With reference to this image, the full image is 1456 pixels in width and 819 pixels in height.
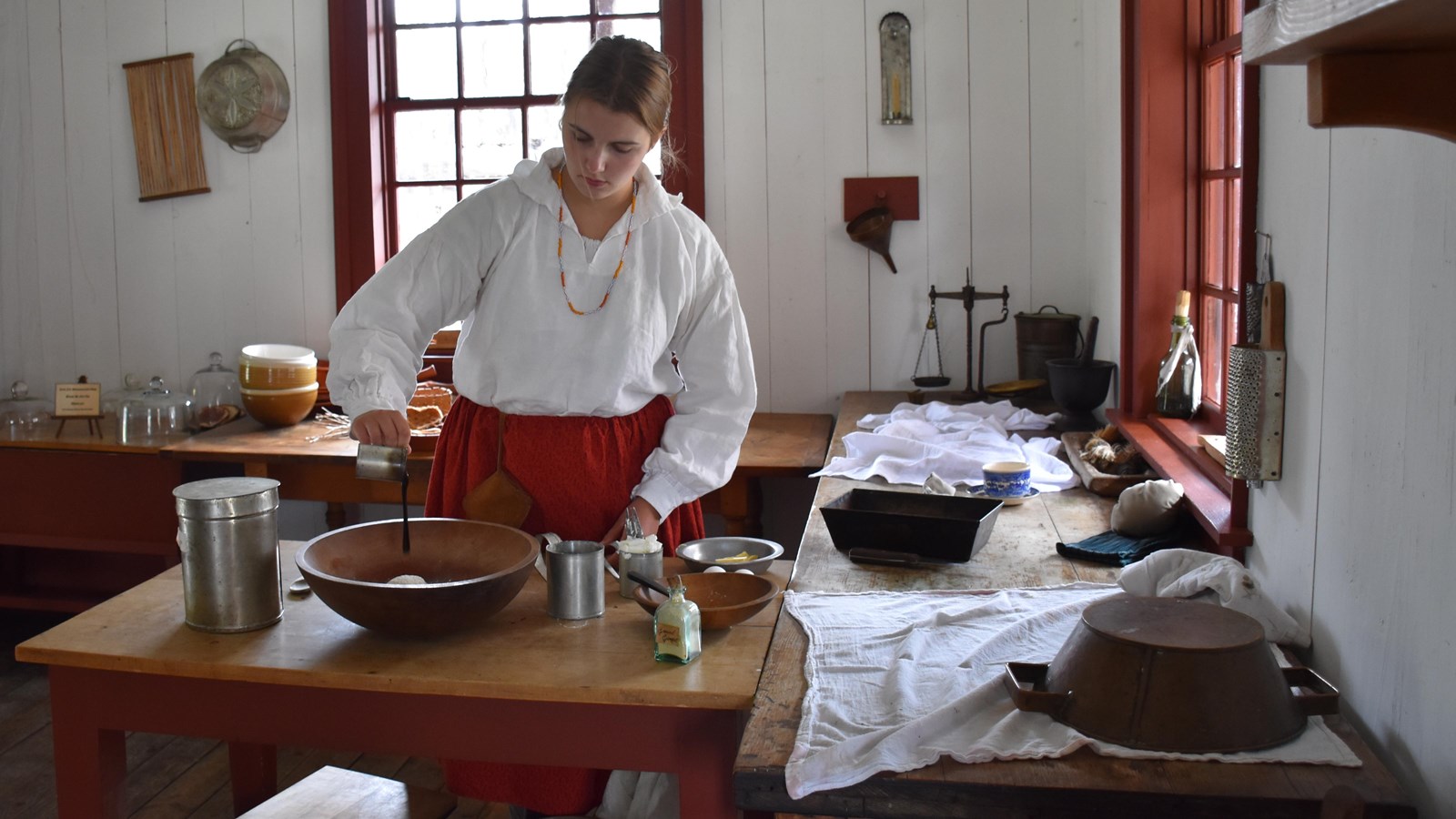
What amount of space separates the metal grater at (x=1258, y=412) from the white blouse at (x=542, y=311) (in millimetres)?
1040

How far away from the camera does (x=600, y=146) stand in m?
2.32

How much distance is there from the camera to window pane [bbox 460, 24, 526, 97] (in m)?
4.63

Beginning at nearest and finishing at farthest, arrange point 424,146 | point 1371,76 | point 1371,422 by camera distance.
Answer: point 1371,76
point 1371,422
point 424,146

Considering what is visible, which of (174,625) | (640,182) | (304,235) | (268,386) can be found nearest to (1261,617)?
(640,182)

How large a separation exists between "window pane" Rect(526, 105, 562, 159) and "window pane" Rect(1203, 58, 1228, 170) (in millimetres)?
2408

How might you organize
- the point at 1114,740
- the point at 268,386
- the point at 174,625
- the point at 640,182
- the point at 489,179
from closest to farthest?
the point at 1114,740, the point at 174,625, the point at 640,182, the point at 268,386, the point at 489,179

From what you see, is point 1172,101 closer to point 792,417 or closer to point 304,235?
point 792,417

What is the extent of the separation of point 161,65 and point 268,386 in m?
A: 1.47

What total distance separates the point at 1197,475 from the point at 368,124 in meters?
3.34

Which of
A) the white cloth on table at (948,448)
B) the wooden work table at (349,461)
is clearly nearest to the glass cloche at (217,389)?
the wooden work table at (349,461)

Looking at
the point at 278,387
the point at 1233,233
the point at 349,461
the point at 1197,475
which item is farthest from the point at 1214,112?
the point at 278,387

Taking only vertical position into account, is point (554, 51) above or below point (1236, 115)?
above

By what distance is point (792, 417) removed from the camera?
14.5 feet

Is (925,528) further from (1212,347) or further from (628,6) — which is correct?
(628,6)
